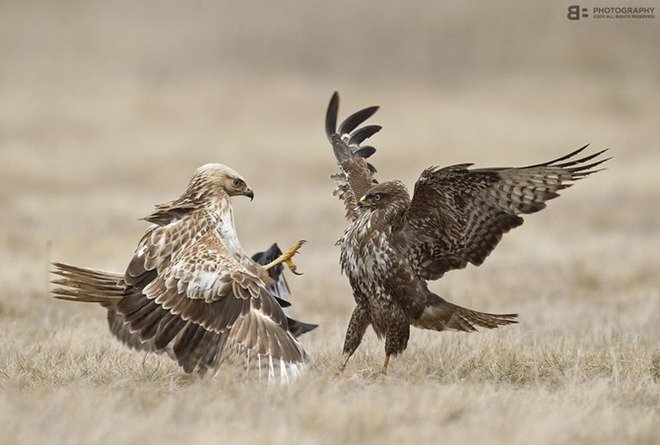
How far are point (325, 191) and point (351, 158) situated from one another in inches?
536

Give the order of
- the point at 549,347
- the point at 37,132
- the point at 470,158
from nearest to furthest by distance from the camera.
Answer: the point at 549,347 → the point at 470,158 → the point at 37,132

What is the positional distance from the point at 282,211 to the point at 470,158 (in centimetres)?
794

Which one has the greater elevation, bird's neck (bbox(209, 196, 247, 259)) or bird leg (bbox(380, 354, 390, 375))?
bird's neck (bbox(209, 196, 247, 259))

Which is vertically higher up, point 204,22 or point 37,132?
point 204,22

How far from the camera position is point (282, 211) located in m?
19.7

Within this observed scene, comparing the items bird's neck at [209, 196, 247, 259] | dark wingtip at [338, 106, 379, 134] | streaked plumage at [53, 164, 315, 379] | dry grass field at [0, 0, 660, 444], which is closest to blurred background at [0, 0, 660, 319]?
dry grass field at [0, 0, 660, 444]

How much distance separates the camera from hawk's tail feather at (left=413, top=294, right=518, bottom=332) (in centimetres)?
771

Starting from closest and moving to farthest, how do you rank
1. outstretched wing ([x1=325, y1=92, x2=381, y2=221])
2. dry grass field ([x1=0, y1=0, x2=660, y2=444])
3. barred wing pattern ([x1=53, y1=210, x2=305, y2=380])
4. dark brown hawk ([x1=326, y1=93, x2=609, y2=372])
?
dry grass field ([x1=0, y1=0, x2=660, y2=444]), barred wing pattern ([x1=53, y1=210, x2=305, y2=380]), dark brown hawk ([x1=326, y1=93, x2=609, y2=372]), outstretched wing ([x1=325, y1=92, x2=381, y2=221])

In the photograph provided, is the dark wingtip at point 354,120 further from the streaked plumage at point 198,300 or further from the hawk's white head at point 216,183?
the streaked plumage at point 198,300

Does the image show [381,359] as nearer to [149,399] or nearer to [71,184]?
[149,399]

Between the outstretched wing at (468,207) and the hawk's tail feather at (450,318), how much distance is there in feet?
0.93

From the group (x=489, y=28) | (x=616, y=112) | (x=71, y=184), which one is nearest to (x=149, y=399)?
(x=71, y=184)

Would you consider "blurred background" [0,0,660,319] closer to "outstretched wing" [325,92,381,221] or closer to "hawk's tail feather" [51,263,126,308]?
"outstretched wing" [325,92,381,221]

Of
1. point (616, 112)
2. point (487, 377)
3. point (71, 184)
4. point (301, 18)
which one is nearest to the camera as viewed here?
point (487, 377)
